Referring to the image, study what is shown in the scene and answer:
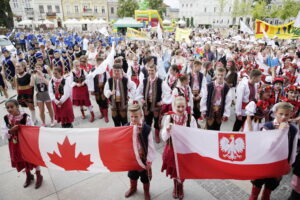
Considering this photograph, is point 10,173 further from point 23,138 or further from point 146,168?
point 146,168

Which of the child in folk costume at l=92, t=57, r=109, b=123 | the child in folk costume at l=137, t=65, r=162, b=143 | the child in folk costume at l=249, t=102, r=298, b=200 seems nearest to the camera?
the child in folk costume at l=249, t=102, r=298, b=200

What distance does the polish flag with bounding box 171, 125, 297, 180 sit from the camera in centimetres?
280

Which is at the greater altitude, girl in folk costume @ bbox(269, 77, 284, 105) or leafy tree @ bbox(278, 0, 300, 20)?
leafy tree @ bbox(278, 0, 300, 20)

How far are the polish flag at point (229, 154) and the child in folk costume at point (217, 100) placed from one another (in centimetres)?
166

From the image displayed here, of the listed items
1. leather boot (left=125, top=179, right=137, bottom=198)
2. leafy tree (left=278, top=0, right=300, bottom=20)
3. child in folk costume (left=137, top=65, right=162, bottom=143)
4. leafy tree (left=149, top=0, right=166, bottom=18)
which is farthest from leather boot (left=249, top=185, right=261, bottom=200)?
leafy tree (left=149, top=0, right=166, bottom=18)

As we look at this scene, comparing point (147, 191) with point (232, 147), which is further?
point (147, 191)

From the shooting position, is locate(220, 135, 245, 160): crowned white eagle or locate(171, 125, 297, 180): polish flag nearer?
locate(171, 125, 297, 180): polish flag

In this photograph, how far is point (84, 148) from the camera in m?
3.20

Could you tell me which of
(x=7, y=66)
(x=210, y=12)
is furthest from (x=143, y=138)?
(x=210, y=12)

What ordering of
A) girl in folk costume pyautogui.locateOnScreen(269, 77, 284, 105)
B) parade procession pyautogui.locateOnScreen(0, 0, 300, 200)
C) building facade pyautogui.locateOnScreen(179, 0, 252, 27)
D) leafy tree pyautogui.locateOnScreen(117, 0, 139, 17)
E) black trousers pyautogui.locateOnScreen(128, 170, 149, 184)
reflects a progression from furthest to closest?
building facade pyautogui.locateOnScreen(179, 0, 252, 27) → leafy tree pyautogui.locateOnScreen(117, 0, 139, 17) → girl in folk costume pyautogui.locateOnScreen(269, 77, 284, 105) → black trousers pyautogui.locateOnScreen(128, 170, 149, 184) → parade procession pyautogui.locateOnScreen(0, 0, 300, 200)

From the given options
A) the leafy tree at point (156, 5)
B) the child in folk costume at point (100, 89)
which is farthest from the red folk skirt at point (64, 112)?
the leafy tree at point (156, 5)

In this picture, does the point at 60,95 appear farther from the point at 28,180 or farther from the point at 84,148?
the point at 84,148

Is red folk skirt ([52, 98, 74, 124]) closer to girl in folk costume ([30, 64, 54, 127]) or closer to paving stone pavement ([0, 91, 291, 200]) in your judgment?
girl in folk costume ([30, 64, 54, 127])

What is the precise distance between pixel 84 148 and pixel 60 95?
246cm
